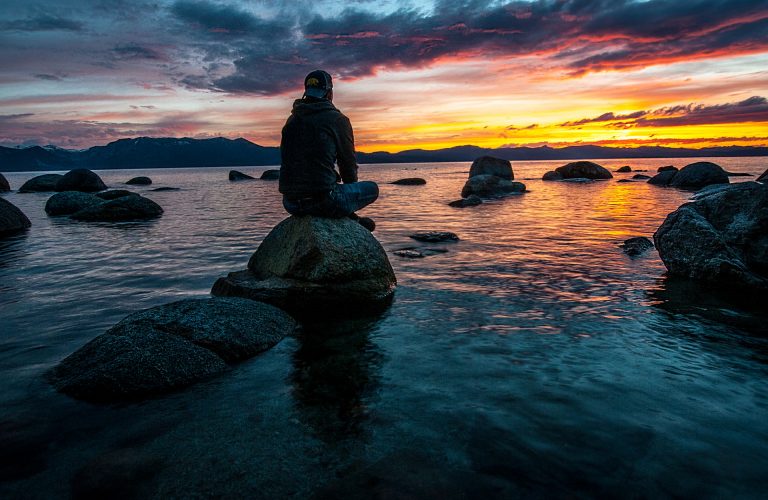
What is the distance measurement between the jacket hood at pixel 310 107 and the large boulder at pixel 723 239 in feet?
25.3

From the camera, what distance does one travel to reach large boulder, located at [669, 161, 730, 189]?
37.1m

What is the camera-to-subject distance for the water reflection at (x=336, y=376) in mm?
4086

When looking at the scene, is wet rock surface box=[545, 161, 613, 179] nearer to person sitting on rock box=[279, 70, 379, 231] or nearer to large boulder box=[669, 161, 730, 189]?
large boulder box=[669, 161, 730, 189]

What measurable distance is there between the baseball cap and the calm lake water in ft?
12.9

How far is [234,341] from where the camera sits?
5668 mm

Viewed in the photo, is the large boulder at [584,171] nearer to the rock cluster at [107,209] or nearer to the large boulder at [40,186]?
the rock cluster at [107,209]

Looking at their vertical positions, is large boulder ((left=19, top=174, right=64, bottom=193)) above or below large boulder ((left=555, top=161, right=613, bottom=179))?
above

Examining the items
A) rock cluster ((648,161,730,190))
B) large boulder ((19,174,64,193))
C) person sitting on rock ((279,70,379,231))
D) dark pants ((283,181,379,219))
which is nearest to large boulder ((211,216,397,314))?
dark pants ((283,181,379,219))

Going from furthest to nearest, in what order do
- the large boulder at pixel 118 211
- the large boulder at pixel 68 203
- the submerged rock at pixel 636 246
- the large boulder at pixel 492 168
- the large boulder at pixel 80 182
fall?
the large boulder at pixel 80 182 → the large boulder at pixel 492 168 → the large boulder at pixel 68 203 → the large boulder at pixel 118 211 → the submerged rock at pixel 636 246

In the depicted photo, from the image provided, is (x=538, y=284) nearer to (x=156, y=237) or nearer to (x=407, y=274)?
(x=407, y=274)

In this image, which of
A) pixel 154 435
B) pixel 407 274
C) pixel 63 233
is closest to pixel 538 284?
pixel 407 274

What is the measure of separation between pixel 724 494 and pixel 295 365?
413 cm

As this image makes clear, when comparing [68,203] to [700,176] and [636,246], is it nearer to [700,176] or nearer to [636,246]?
[636,246]

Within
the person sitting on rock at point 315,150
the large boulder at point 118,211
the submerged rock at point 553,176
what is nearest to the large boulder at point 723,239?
the person sitting on rock at point 315,150
